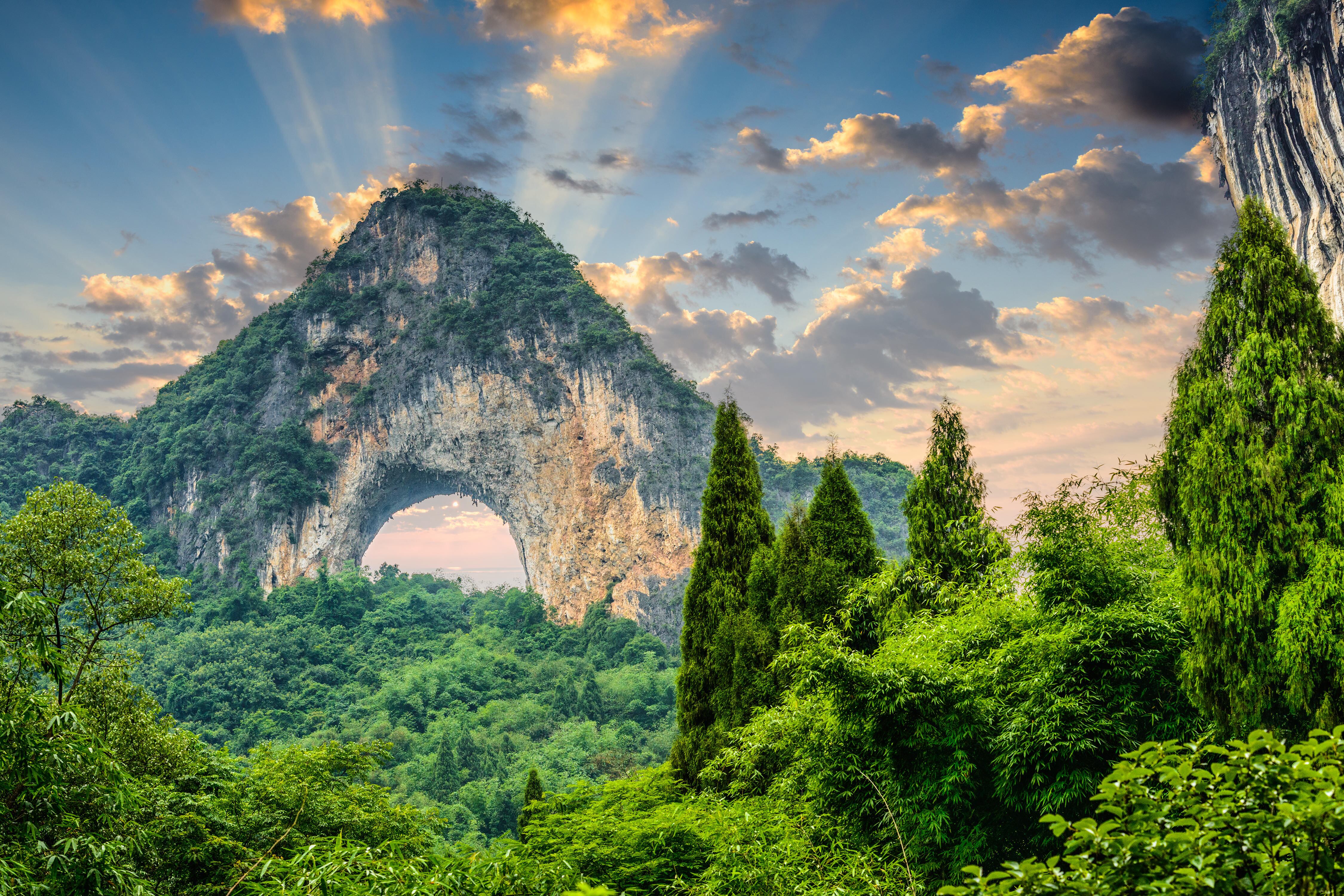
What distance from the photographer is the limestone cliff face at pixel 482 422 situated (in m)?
46.0

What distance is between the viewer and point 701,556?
10547 millimetres

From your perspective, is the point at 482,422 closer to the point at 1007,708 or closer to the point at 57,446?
the point at 57,446

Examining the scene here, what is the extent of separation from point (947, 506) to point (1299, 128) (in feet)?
66.1

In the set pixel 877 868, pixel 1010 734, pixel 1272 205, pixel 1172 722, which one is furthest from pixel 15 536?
pixel 1272 205

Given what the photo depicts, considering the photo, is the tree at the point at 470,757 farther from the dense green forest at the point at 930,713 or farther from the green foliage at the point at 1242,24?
the green foliage at the point at 1242,24

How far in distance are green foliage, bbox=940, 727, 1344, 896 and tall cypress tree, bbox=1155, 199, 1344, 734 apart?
1918 mm

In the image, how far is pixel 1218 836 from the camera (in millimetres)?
2203

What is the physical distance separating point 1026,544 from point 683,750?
5.44m

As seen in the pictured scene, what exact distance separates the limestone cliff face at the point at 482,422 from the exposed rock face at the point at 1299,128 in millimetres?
30199

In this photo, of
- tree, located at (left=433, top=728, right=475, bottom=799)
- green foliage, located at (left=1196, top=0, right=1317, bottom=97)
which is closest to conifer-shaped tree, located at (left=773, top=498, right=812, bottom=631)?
tree, located at (left=433, top=728, right=475, bottom=799)

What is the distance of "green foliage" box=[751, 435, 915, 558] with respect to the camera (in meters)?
53.2

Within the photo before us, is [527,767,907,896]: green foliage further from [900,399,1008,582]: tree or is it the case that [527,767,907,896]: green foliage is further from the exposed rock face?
the exposed rock face

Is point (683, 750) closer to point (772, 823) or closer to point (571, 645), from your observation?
point (772, 823)

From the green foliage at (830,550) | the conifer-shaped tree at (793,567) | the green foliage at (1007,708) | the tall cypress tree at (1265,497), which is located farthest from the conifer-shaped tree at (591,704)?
→ the tall cypress tree at (1265,497)
